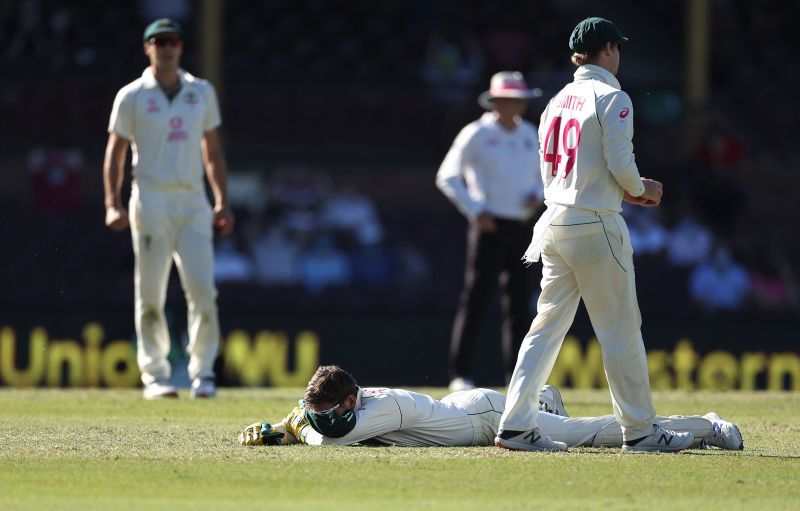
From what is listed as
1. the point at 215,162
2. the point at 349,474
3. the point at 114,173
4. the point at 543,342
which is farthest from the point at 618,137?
the point at 114,173

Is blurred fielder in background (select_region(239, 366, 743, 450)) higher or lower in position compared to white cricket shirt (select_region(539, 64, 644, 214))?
lower

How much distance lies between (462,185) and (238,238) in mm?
6860

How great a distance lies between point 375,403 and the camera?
281 inches

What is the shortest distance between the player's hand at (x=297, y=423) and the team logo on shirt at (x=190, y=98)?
3145mm

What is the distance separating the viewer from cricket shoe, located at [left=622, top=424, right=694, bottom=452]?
7143mm

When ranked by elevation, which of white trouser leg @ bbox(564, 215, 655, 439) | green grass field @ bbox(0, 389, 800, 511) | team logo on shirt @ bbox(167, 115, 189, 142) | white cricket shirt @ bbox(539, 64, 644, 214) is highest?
team logo on shirt @ bbox(167, 115, 189, 142)

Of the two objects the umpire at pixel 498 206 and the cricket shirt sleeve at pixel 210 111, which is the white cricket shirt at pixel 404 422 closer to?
the cricket shirt sleeve at pixel 210 111

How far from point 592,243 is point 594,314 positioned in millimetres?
341

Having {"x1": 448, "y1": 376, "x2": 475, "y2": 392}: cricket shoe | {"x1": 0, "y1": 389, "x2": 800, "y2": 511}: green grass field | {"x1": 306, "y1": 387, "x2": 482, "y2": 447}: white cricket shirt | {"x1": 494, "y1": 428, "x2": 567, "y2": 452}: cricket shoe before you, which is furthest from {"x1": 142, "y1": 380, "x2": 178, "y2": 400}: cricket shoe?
{"x1": 494, "y1": 428, "x2": 567, "y2": 452}: cricket shoe

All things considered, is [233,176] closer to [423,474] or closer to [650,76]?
[650,76]

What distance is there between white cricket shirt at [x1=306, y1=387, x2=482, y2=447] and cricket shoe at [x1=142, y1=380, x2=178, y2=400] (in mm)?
2862

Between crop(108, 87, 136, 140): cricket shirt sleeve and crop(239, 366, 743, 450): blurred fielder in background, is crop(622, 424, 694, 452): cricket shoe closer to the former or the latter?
crop(239, 366, 743, 450): blurred fielder in background

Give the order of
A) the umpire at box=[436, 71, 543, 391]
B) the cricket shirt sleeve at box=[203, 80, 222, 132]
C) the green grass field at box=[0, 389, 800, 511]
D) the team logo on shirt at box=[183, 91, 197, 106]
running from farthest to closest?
the umpire at box=[436, 71, 543, 391], the cricket shirt sleeve at box=[203, 80, 222, 132], the team logo on shirt at box=[183, 91, 197, 106], the green grass field at box=[0, 389, 800, 511]

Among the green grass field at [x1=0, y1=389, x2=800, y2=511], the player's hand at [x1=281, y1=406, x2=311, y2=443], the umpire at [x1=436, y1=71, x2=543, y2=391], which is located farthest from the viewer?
the umpire at [x1=436, y1=71, x2=543, y2=391]
